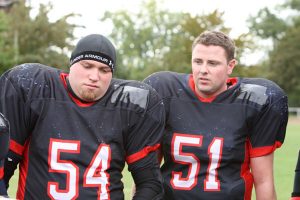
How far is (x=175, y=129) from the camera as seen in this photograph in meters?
4.57

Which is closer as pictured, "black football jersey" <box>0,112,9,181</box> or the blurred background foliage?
"black football jersey" <box>0,112,9,181</box>

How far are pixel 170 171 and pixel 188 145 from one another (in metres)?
0.23

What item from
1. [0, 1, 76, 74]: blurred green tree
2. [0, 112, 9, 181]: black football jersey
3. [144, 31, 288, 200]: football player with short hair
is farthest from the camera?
[0, 1, 76, 74]: blurred green tree

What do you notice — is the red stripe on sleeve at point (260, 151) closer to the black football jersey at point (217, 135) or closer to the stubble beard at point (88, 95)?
the black football jersey at point (217, 135)

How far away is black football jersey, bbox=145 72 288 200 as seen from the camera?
4520mm

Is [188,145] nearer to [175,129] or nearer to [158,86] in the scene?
[175,129]

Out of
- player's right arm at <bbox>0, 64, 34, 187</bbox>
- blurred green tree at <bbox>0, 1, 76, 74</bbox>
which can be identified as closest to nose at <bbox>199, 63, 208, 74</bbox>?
player's right arm at <bbox>0, 64, 34, 187</bbox>

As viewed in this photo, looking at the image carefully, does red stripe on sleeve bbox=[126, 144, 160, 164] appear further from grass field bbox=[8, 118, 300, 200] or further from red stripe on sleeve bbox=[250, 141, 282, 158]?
grass field bbox=[8, 118, 300, 200]

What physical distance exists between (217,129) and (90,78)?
1180mm

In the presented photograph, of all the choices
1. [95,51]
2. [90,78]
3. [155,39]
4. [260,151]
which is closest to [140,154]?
[90,78]

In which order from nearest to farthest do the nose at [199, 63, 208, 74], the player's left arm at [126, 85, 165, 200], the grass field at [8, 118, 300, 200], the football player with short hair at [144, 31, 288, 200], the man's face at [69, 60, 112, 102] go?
the man's face at [69, 60, 112, 102]
the player's left arm at [126, 85, 165, 200]
the nose at [199, 63, 208, 74]
the football player with short hair at [144, 31, 288, 200]
the grass field at [8, 118, 300, 200]

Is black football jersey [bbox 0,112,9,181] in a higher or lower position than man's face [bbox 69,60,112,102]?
lower

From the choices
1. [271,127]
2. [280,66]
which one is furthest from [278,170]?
[280,66]

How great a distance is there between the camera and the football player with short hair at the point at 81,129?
3.90 meters
